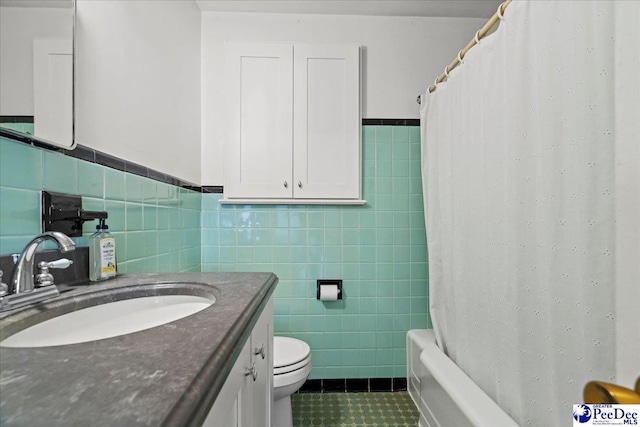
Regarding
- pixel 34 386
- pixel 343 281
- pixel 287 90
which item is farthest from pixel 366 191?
pixel 34 386

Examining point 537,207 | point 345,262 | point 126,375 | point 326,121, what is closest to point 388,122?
point 326,121

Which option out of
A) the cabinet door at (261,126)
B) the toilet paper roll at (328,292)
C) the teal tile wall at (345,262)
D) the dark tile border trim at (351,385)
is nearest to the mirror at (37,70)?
the cabinet door at (261,126)

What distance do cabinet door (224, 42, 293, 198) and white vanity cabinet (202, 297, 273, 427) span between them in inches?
40.6

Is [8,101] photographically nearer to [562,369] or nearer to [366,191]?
[562,369]

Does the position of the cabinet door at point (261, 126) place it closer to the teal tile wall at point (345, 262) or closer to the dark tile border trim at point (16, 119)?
the teal tile wall at point (345, 262)

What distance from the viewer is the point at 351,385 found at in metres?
2.00

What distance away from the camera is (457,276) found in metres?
1.39

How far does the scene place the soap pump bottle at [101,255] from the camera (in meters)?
0.93

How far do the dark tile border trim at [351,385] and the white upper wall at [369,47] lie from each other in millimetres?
1387

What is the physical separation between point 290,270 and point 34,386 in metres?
1.68

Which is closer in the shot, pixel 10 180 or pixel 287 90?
pixel 10 180

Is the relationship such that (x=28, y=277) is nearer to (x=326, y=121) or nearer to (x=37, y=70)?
(x=37, y=70)

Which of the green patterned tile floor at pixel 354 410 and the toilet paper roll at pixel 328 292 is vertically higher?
the toilet paper roll at pixel 328 292

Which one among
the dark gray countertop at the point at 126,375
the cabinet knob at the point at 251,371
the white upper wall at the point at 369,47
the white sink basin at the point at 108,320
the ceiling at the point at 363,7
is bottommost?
the cabinet knob at the point at 251,371
